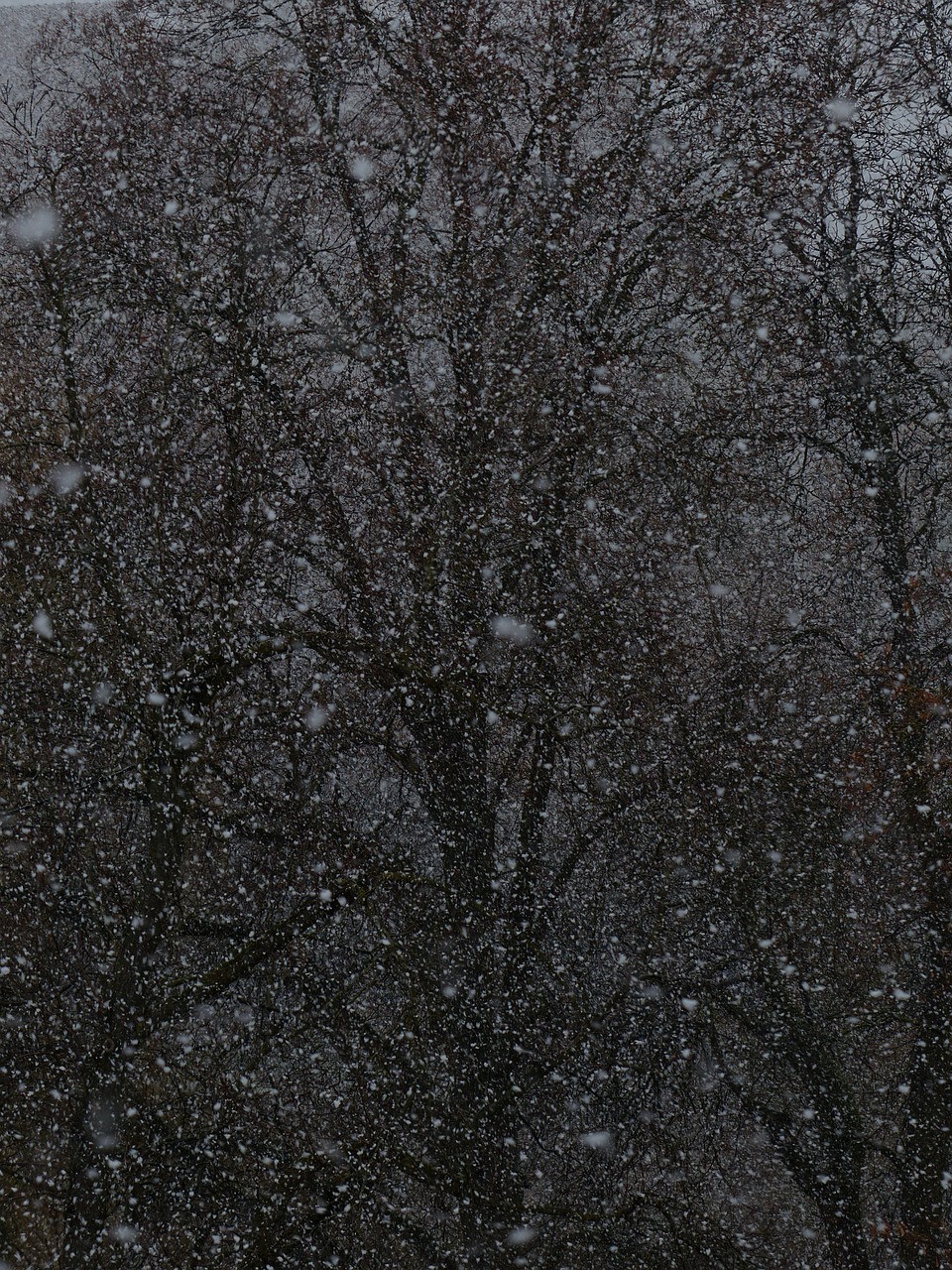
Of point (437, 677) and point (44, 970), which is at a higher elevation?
point (437, 677)

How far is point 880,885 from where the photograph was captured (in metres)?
7.83

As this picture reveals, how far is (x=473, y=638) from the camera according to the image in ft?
24.0

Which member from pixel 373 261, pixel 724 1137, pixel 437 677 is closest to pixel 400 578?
pixel 437 677

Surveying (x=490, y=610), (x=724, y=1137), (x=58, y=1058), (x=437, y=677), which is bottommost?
(x=724, y=1137)

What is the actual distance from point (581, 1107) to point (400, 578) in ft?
11.9

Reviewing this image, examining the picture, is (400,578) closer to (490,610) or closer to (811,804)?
(490,610)

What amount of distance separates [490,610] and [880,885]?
3.26 m

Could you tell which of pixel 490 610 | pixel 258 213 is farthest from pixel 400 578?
pixel 258 213

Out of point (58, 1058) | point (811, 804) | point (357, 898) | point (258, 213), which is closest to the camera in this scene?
point (357, 898)

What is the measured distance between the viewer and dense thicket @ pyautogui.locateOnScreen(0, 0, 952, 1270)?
6.80 meters

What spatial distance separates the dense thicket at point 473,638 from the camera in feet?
22.3

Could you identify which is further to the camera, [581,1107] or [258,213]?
[258,213]

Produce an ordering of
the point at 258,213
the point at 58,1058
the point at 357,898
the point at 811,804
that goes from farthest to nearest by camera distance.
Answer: the point at 258,213
the point at 811,804
the point at 58,1058
the point at 357,898

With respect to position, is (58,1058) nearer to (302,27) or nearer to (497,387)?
(497,387)
